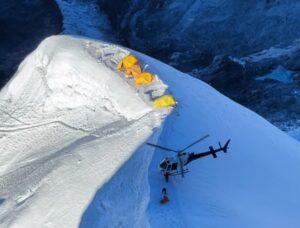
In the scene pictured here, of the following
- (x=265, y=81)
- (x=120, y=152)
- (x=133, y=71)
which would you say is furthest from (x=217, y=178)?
(x=265, y=81)

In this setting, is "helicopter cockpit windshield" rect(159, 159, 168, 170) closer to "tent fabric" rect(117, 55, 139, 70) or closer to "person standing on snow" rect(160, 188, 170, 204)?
"person standing on snow" rect(160, 188, 170, 204)

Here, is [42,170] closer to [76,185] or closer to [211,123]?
[76,185]

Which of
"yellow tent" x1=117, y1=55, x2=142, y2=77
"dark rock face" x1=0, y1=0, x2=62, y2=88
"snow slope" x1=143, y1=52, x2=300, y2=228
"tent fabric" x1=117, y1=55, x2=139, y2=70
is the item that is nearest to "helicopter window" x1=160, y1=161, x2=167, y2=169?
"snow slope" x1=143, y1=52, x2=300, y2=228

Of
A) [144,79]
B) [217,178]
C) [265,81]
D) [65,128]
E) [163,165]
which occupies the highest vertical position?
[144,79]

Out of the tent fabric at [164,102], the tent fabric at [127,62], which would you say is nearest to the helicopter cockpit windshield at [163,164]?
the tent fabric at [164,102]

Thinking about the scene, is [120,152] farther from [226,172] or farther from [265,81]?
[265,81]

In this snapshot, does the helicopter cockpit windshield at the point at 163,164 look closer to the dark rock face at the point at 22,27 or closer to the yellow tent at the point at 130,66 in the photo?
the yellow tent at the point at 130,66
